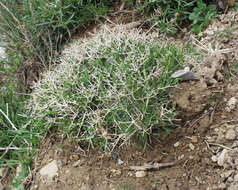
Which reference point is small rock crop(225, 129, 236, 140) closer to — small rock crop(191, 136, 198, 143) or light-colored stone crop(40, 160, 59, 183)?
small rock crop(191, 136, 198, 143)

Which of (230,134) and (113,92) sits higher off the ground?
(113,92)

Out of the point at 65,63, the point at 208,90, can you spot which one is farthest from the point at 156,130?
the point at 65,63

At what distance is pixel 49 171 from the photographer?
7.07 ft

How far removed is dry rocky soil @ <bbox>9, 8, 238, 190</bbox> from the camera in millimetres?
1768

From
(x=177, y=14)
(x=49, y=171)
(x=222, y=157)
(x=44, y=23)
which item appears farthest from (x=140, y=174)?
(x=44, y=23)

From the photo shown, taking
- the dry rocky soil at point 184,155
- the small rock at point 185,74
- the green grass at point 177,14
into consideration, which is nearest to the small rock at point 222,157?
the dry rocky soil at point 184,155

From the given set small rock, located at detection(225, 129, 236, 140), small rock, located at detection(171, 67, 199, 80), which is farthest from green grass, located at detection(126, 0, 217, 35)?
small rock, located at detection(225, 129, 236, 140)

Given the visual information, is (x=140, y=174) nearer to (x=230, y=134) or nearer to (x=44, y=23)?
(x=230, y=134)

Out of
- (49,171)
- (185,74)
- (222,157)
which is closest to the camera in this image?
(222,157)

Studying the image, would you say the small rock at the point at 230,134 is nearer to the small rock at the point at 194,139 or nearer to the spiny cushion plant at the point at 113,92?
the small rock at the point at 194,139

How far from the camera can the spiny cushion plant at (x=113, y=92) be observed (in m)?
1.86

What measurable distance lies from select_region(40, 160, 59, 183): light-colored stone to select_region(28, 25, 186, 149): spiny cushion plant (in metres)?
0.23

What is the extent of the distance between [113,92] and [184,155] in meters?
0.52

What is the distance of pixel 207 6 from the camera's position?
2.74 m
